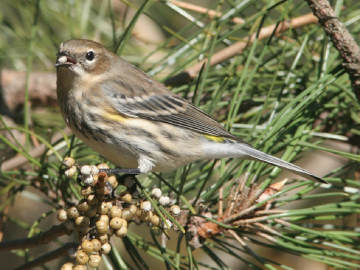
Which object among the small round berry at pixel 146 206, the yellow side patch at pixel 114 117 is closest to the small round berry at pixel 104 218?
the small round berry at pixel 146 206

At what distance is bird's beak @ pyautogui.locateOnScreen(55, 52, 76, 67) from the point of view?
1867mm

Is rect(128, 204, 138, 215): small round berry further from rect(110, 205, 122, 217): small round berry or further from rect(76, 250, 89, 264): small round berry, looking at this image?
rect(76, 250, 89, 264): small round berry

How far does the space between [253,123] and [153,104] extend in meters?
0.49

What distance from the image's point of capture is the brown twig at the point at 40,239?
1412mm

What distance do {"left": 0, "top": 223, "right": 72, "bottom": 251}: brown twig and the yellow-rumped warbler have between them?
36 centimetres

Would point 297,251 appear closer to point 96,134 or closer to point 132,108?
point 96,134

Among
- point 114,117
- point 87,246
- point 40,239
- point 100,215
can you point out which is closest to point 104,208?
point 100,215

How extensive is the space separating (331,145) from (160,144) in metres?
0.78

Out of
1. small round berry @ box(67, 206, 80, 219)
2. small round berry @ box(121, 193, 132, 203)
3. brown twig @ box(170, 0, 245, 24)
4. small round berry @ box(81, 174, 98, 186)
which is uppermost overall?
brown twig @ box(170, 0, 245, 24)

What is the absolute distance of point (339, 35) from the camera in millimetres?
1380

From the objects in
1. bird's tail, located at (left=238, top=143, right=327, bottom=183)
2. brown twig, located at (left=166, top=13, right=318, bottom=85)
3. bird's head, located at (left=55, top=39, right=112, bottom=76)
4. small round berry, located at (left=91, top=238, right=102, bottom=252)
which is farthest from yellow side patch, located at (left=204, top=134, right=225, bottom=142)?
small round berry, located at (left=91, top=238, right=102, bottom=252)

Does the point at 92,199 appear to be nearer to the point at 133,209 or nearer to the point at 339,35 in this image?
the point at 133,209

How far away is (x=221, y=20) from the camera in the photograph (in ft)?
5.70

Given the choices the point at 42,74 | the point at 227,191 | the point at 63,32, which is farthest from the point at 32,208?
the point at 227,191
